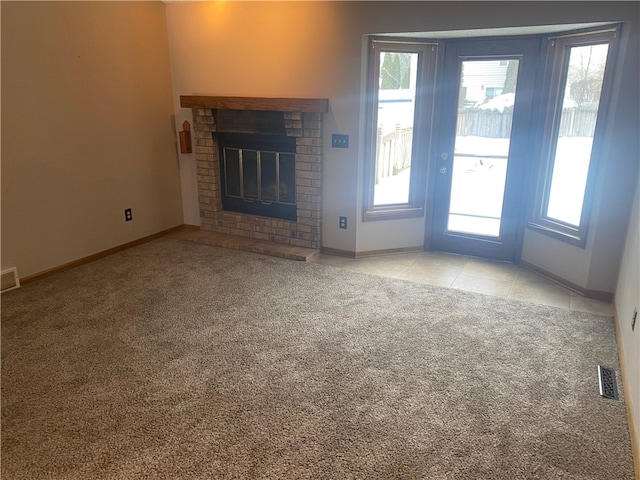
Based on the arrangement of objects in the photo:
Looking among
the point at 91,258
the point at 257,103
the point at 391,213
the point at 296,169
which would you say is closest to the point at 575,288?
the point at 391,213

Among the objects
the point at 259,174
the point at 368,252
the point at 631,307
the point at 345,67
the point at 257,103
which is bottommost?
the point at 368,252

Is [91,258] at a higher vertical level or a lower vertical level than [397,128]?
lower

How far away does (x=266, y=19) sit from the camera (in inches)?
165

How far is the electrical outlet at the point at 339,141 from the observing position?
4176 millimetres

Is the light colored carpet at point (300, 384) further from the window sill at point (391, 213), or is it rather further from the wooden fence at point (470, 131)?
the wooden fence at point (470, 131)

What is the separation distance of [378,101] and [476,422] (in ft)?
9.62

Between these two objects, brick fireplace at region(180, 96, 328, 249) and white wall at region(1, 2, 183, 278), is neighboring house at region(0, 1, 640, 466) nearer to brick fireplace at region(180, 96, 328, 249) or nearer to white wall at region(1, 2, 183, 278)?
white wall at region(1, 2, 183, 278)

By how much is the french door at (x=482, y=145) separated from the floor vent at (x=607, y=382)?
177 centimetres

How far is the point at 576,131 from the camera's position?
3.56m

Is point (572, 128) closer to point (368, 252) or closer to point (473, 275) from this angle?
point (473, 275)

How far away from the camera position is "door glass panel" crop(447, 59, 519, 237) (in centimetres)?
396

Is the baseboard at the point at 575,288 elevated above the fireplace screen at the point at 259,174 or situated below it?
below

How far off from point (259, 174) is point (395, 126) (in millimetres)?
1491

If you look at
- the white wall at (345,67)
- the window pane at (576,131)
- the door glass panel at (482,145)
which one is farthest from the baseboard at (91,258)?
the window pane at (576,131)
